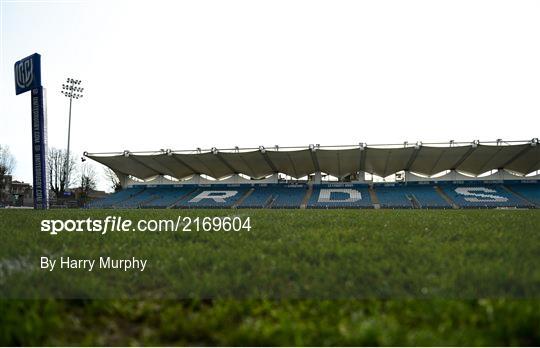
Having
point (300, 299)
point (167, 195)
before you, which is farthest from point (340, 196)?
point (300, 299)

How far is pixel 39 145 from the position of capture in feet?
75.0

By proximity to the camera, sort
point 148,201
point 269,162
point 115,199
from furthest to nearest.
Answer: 1. point 115,199
2. point 148,201
3. point 269,162

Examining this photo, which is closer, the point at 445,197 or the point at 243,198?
the point at 445,197

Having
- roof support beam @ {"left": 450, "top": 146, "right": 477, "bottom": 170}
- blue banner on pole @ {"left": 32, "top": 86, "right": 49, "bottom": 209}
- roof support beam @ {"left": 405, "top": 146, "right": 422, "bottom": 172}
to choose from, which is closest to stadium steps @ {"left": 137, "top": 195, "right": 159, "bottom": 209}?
blue banner on pole @ {"left": 32, "top": 86, "right": 49, "bottom": 209}

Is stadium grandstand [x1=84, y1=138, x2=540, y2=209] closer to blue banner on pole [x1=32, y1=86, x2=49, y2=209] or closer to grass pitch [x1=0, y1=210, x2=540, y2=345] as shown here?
blue banner on pole [x1=32, y1=86, x2=49, y2=209]

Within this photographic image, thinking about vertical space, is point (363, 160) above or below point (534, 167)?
Answer: above

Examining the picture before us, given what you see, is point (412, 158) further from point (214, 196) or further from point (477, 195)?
point (214, 196)

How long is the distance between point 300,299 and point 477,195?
151 feet

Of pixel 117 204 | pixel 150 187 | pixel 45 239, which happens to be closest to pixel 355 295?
pixel 45 239

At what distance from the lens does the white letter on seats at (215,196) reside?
45750mm

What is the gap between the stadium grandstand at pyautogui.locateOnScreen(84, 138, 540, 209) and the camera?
39938mm

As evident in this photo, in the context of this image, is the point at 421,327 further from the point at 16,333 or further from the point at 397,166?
the point at 397,166

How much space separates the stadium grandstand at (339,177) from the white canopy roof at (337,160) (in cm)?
11

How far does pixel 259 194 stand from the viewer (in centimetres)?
4716
